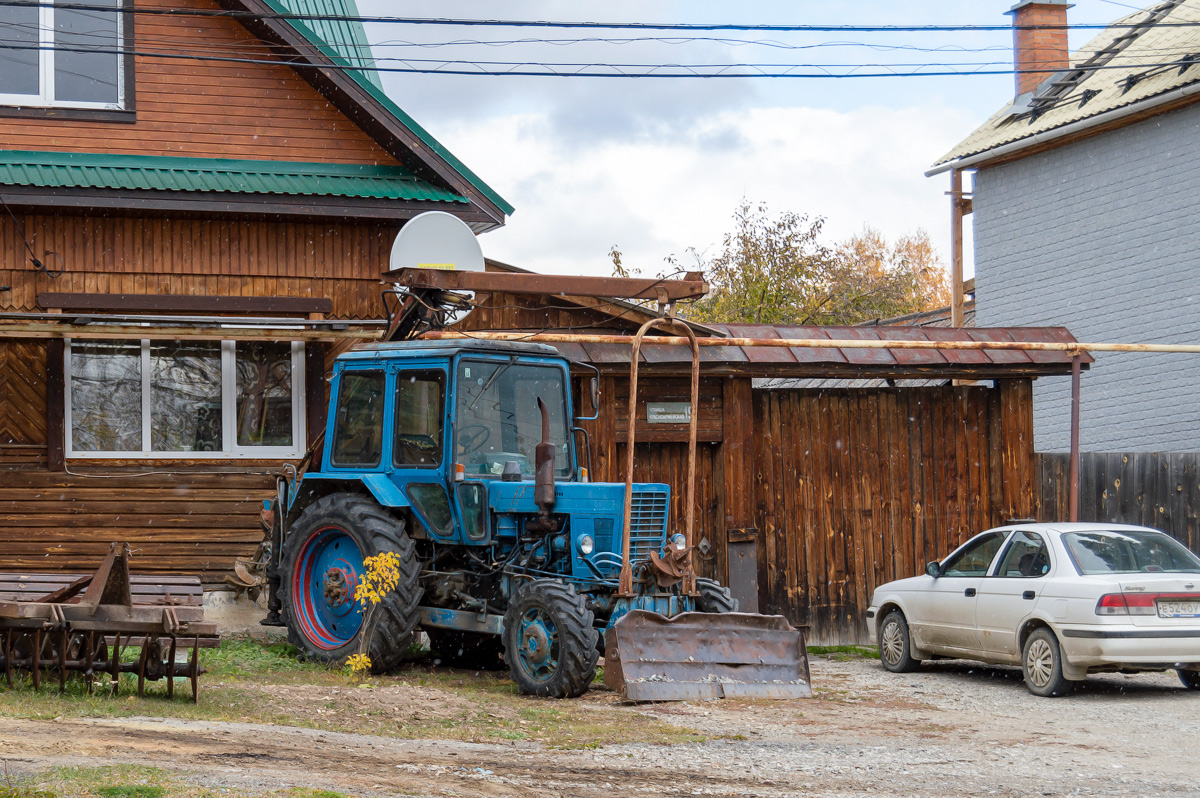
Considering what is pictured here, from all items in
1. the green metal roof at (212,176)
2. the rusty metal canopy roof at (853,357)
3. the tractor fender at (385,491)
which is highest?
the green metal roof at (212,176)

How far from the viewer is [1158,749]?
26.1ft

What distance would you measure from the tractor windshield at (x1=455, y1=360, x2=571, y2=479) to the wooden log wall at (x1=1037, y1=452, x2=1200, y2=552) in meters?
6.65

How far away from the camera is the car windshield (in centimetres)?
1042

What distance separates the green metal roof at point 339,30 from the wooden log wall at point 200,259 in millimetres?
2747

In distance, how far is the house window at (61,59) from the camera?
13.5 meters

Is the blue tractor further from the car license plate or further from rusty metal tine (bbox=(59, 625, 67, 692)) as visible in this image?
the car license plate

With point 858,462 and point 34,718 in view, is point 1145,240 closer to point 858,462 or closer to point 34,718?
point 858,462

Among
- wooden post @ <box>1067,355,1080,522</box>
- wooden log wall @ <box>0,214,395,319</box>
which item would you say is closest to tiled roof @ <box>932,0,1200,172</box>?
wooden post @ <box>1067,355,1080,522</box>

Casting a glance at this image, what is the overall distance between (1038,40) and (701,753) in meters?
19.4

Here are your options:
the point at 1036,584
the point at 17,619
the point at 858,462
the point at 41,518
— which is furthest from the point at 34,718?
the point at 858,462

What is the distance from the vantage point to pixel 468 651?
11.5 meters

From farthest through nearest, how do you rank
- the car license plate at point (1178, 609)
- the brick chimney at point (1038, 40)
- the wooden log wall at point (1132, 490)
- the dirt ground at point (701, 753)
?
the brick chimney at point (1038, 40), the wooden log wall at point (1132, 490), the car license plate at point (1178, 609), the dirt ground at point (701, 753)

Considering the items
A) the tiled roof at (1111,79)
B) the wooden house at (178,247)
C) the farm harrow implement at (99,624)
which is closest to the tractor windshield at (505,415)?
the farm harrow implement at (99,624)

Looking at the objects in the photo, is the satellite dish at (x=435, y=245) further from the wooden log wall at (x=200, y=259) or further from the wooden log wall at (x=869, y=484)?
the wooden log wall at (x=869, y=484)
